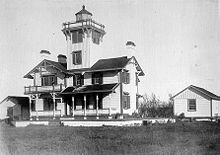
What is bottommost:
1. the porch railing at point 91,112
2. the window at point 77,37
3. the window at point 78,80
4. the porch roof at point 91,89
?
the porch railing at point 91,112

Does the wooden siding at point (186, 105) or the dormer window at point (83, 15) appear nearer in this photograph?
the wooden siding at point (186, 105)

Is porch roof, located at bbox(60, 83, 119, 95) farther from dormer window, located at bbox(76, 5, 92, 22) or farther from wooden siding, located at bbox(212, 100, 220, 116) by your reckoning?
wooden siding, located at bbox(212, 100, 220, 116)

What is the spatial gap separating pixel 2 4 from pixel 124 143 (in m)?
6.63

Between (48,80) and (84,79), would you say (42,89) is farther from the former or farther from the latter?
(84,79)

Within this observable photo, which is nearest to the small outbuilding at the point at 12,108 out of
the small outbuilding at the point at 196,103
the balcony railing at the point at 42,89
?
the balcony railing at the point at 42,89

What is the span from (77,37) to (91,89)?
5848 millimetres

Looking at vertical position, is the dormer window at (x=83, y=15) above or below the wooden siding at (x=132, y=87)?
above

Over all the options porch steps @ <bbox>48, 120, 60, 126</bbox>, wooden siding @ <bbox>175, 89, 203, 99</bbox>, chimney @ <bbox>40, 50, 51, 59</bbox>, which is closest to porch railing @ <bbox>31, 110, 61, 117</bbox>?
porch steps @ <bbox>48, 120, 60, 126</bbox>

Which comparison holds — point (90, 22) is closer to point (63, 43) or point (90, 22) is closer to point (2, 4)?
point (63, 43)

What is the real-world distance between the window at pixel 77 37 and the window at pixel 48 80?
4035 mm

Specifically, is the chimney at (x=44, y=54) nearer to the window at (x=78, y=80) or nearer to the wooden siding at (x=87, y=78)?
the window at (x=78, y=80)

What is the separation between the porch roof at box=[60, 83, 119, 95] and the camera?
1010 inches

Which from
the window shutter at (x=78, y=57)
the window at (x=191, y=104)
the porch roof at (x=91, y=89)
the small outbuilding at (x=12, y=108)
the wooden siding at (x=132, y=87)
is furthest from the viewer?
the small outbuilding at (x=12, y=108)

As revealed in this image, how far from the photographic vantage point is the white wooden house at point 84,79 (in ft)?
88.6
